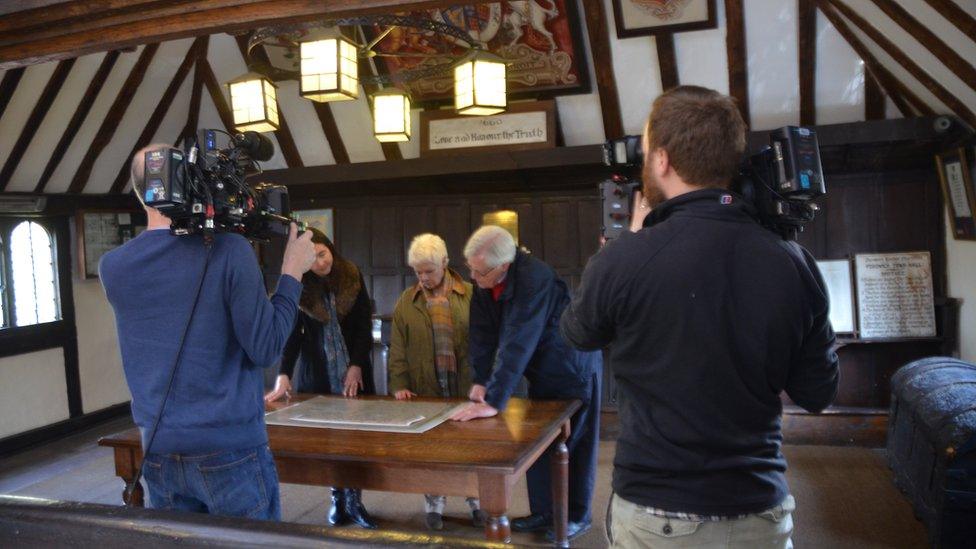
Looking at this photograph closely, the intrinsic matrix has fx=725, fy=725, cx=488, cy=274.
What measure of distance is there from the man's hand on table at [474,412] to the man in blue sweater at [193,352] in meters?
1.08

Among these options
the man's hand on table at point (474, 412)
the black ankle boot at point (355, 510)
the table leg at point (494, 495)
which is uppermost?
the man's hand on table at point (474, 412)

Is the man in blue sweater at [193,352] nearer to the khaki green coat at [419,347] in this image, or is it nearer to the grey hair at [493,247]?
the grey hair at [493,247]

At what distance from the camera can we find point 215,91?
6.90 meters

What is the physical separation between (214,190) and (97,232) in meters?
5.93

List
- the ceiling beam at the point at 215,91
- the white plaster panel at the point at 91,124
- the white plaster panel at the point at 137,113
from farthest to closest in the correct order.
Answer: the ceiling beam at the point at 215,91 < the white plaster panel at the point at 137,113 < the white plaster panel at the point at 91,124

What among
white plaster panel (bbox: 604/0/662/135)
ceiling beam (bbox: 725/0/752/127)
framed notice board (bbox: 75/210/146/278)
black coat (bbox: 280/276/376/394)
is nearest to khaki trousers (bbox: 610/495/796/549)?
black coat (bbox: 280/276/376/394)

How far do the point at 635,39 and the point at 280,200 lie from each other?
4006 mm

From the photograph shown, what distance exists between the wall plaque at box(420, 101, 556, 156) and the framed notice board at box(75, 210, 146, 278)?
331 cm

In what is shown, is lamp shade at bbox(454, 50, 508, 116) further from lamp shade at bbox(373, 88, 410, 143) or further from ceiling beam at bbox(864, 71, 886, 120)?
ceiling beam at bbox(864, 71, 886, 120)

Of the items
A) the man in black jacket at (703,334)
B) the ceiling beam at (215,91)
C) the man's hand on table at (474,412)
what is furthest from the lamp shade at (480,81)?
the ceiling beam at (215,91)

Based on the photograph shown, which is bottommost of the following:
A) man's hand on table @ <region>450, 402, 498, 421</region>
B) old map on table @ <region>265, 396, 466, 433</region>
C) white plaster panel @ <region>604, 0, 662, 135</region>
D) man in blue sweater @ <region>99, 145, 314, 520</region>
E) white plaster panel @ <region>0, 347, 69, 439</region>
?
white plaster panel @ <region>0, 347, 69, 439</region>

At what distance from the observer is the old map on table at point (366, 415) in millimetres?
2832

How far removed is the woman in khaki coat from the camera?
3732 millimetres

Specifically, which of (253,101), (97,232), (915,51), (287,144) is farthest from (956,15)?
(97,232)
